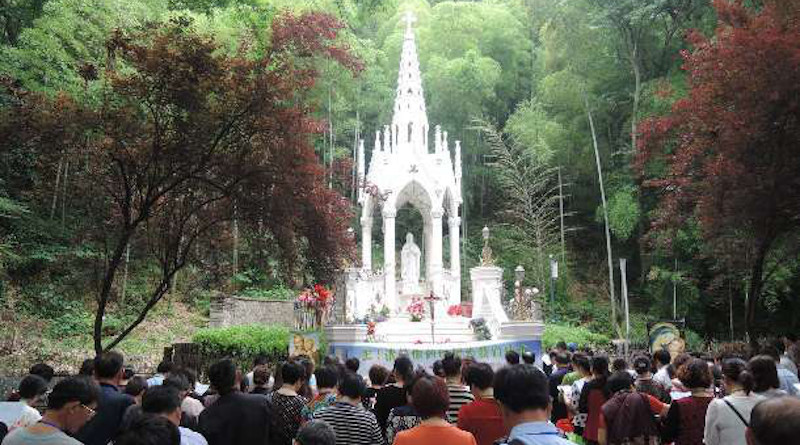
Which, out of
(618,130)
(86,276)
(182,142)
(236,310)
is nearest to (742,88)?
(182,142)

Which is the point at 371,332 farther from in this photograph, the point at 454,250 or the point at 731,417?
the point at 731,417

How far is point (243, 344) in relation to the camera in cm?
1477

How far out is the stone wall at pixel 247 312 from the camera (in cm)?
1858

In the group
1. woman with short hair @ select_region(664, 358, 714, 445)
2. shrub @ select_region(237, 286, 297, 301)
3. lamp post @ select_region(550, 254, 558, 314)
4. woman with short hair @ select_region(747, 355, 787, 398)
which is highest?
lamp post @ select_region(550, 254, 558, 314)

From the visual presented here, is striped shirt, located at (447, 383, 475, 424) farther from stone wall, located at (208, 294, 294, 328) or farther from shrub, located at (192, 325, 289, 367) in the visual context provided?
stone wall, located at (208, 294, 294, 328)

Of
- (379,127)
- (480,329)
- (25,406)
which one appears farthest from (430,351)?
(379,127)

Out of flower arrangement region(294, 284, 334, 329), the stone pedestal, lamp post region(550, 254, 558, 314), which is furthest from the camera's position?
lamp post region(550, 254, 558, 314)

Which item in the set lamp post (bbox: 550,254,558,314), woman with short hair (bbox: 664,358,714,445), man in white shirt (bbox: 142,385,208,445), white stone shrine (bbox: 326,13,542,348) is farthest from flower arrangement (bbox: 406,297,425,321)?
man in white shirt (bbox: 142,385,208,445)

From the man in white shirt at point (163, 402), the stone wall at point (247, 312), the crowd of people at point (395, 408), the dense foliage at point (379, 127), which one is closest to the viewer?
the crowd of people at point (395, 408)

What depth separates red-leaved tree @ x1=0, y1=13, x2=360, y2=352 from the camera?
32.8ft

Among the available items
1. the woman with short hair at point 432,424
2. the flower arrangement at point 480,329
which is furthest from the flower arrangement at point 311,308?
the woman with short hair at point 432,424

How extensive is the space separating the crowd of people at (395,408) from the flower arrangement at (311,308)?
10.5 meters

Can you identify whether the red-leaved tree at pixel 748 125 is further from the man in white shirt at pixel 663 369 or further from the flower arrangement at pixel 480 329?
the flower arrangement at pixel 480 329

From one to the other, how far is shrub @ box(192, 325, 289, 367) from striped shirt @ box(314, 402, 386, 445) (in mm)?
10490
